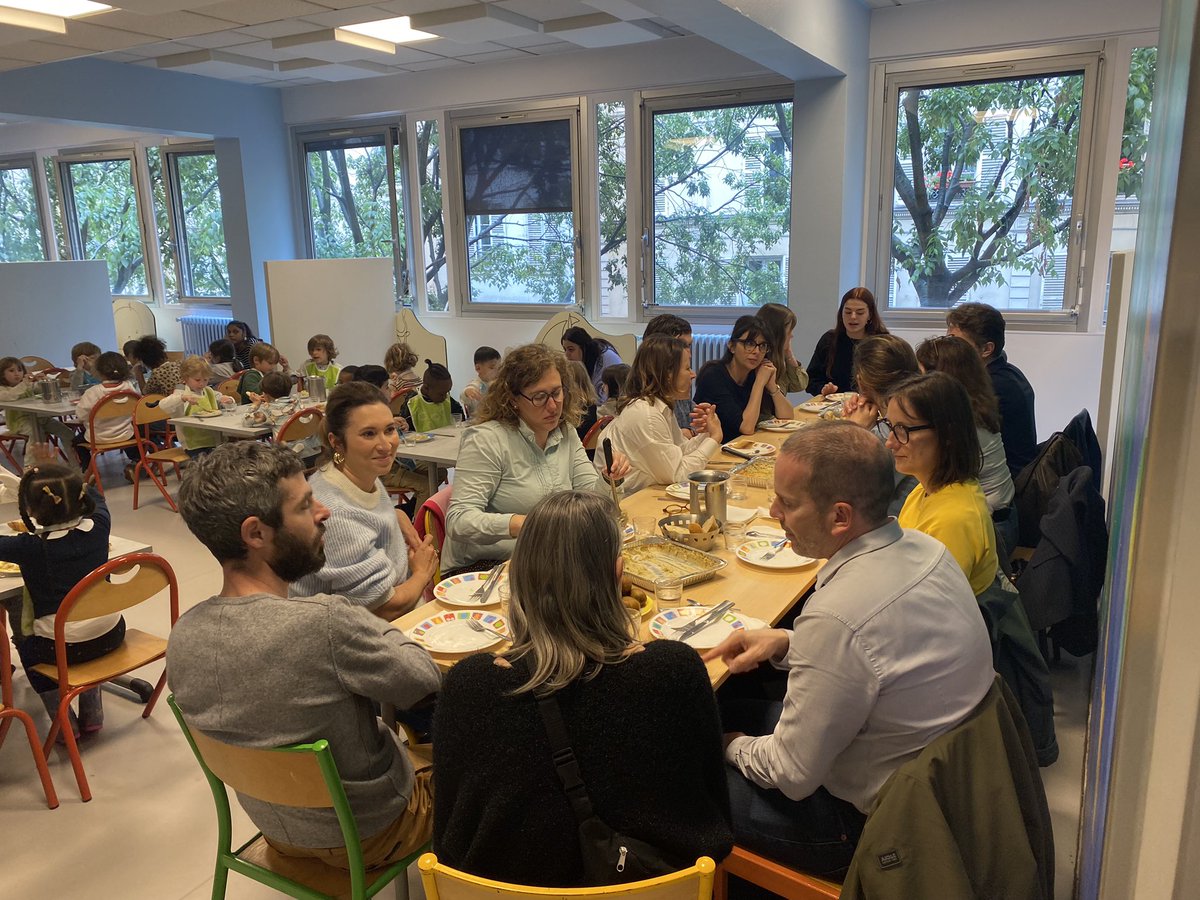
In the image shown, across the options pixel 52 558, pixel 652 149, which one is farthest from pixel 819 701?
pixel 652 149

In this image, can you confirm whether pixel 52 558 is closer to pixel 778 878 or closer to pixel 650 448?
pixel 650 448

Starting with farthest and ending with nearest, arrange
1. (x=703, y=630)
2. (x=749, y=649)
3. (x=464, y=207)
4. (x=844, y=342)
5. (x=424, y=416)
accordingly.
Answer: (x=464, y=207) → (x=844, y=342) → (x=424, y=416) → (x=703, y=630) → (x=749, y=649)

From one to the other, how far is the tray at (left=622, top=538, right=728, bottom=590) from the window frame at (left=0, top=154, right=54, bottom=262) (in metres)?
12.0

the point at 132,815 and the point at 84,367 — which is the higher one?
the point at 84,367

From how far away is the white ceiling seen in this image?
5.24m

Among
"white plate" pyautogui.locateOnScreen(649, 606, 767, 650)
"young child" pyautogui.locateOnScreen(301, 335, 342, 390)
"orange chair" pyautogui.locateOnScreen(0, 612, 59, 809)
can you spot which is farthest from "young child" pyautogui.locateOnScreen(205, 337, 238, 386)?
"white plate" pyautogui.locateOnScreen(649, 606, 767, 650)

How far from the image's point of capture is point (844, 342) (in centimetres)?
539

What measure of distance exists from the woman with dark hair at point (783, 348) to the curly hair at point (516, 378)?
2077 mm

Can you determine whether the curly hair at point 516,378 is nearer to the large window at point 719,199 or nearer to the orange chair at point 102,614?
the orange chair at point 102,614

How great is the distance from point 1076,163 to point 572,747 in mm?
6121

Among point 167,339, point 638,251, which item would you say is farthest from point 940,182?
point 167,339

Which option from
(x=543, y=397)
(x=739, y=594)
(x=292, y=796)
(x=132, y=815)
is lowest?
(x=132, y=815)

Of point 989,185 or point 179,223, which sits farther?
point 179,223

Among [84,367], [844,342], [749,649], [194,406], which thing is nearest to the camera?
[749,649]
